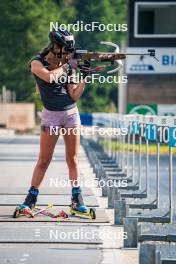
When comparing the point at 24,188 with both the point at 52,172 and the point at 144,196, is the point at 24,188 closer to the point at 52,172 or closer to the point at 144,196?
the point at 144,196

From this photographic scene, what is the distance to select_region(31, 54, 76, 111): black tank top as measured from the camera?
1138 centimetres

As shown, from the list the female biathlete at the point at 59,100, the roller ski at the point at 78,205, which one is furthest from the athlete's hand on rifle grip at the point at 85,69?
the roller ski at the point at 78,205

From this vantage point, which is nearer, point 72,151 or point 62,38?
point 62,38

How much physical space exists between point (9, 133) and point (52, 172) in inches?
1366

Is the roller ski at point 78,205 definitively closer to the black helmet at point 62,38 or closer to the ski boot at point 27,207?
the ski boot at point 27,207

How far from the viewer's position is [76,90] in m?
11.3

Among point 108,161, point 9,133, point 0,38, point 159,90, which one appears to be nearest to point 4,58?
point 0,38

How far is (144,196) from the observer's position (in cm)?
1476

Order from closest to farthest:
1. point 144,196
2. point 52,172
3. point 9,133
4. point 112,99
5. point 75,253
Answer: point 75,253 → point 144,196 → point 52,172 → point 9,133 → point 112,99

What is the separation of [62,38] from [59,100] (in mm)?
714

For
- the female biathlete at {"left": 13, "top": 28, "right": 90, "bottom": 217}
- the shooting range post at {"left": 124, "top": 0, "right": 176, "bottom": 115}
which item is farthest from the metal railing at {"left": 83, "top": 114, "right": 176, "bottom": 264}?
the shooting range post at {"left": 124, "top": 0, "right": 176, "bottom": 115}

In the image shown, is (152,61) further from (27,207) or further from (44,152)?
(27,207)

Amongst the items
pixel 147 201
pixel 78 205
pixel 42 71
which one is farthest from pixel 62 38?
pixel 147 201

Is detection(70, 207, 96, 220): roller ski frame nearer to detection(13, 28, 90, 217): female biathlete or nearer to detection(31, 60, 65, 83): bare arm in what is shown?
detection(13, 28, 90, 217): female biathlete
